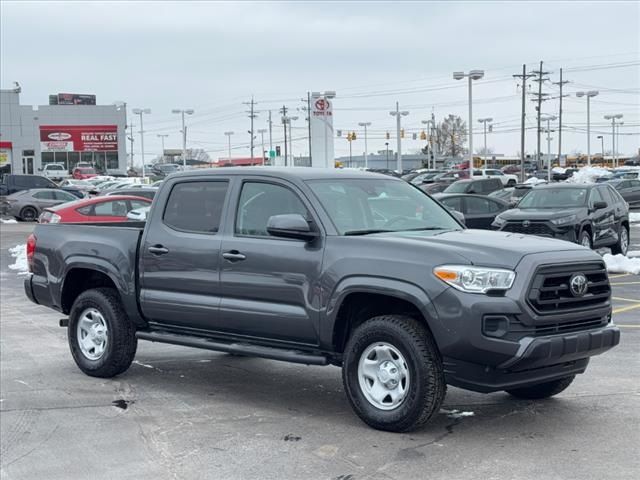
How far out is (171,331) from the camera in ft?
26.6

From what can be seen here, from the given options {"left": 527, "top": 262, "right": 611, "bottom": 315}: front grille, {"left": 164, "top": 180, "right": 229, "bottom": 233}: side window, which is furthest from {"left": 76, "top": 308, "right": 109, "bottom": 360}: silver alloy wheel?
{"left": 527, "top": 262, "right": 611, "bottom": 315}: front grille

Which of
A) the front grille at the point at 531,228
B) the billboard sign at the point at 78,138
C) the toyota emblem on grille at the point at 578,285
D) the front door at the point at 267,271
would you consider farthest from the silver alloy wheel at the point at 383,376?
the billboard sign at the point at 78,138

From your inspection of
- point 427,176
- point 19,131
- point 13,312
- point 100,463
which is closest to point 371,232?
point 100,463

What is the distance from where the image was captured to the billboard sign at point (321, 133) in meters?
38.2

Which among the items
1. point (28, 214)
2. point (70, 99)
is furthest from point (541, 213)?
point (70, 99)

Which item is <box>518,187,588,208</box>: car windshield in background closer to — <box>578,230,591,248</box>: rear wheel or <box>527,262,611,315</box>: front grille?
<box>578,230,591,248</box>: rear wheel

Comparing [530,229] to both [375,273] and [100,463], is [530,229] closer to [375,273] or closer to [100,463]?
[375,273]

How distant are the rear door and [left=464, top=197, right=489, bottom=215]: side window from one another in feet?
48.8

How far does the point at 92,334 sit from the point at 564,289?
4.69 meters

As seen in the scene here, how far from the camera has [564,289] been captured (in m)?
6.22

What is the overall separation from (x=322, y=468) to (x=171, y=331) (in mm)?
2831

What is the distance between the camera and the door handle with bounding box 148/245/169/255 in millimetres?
7929

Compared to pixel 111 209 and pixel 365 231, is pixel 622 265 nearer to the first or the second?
pixel 365 231

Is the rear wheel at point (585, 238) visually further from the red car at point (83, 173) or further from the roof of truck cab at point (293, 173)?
the red car at point (83, 173)
